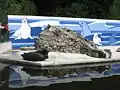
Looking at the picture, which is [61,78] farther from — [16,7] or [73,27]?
[16,7]

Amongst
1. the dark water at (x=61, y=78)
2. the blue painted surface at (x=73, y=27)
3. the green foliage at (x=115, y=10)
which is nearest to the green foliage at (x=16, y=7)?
the blue painted surface at (x=73, y=27)

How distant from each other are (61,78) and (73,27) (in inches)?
302

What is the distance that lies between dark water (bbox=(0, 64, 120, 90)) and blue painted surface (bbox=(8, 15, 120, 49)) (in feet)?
14.2

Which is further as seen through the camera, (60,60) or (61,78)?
(60,60)

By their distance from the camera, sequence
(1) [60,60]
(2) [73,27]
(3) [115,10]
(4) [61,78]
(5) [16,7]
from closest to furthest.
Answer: (4) [61,78], (1) [60,60], (2) [73,27], (5) [16,7], (3) [115,10]

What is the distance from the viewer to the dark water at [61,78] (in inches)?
408

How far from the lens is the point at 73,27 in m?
19.2

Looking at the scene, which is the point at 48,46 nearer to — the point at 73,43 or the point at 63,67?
the point at 73,43

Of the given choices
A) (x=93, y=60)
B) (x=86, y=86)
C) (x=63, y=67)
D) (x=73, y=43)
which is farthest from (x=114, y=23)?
(x=86, y=86)

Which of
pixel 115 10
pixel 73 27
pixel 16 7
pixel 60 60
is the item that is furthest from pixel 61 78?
pixel 115 10

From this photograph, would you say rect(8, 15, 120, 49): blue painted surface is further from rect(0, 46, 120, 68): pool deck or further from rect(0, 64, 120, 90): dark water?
rect(0, 64, 120, 90): dark water

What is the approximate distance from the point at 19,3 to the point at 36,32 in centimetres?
881

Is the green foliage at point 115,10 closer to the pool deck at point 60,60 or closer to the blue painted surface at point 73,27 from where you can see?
the blue painted surface at point 73,27

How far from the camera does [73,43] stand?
17094 mm
